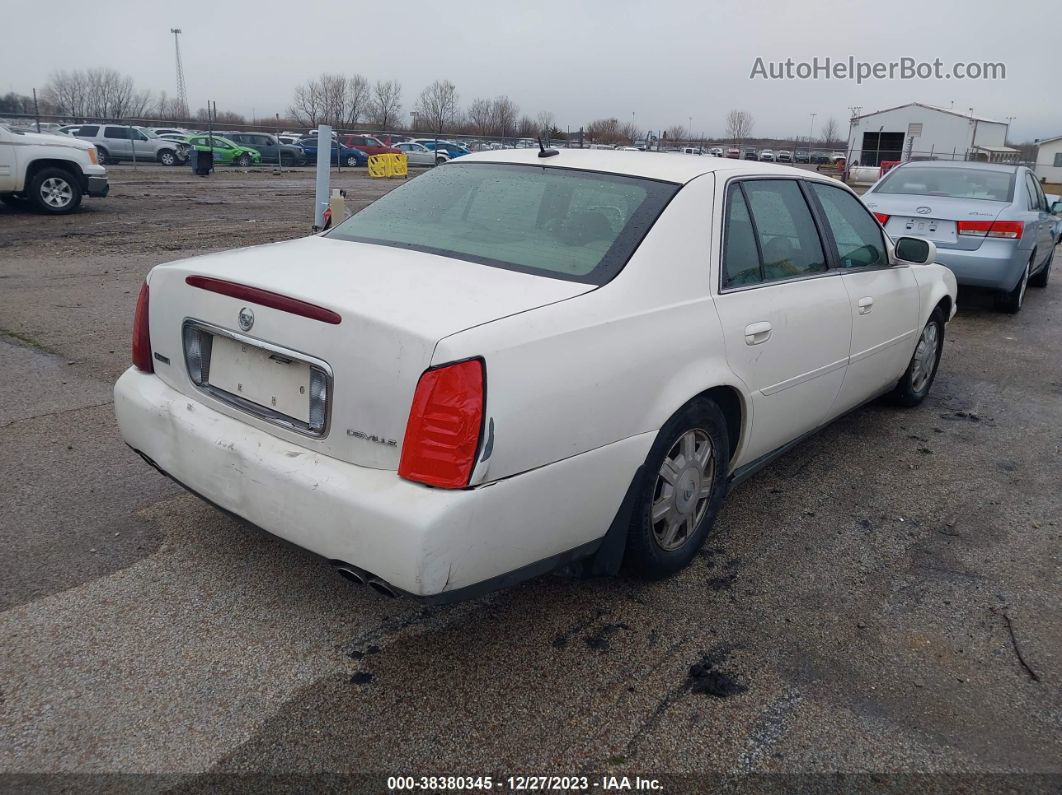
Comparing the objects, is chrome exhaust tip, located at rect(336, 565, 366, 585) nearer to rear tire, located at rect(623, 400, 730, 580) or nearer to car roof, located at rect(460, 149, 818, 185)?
rear tire, located at rect(623, 400, 730, 580)

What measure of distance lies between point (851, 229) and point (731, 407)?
5.32 feet

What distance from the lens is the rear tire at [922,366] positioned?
5.39 meters

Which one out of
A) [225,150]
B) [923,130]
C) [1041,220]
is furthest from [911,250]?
[923,130]

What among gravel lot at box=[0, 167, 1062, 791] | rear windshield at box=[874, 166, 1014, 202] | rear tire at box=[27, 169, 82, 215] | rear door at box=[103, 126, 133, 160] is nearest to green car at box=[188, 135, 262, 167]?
rear door at box=[103, 126, 133, 160]

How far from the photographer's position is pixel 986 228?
8.38 metres

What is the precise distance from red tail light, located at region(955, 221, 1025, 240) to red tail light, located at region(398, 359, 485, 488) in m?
7.69

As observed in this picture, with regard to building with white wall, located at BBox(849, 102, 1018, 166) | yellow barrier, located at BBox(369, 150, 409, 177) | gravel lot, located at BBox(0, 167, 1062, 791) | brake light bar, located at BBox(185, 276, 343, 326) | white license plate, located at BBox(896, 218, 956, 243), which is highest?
building with white wall, located at BBox(849, 102, 1018, 166)

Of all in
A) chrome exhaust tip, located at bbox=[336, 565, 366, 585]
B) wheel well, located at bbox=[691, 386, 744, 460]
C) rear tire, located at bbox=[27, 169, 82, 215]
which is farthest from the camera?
rear tire, located at bbox=[27, 169, 82, 215]

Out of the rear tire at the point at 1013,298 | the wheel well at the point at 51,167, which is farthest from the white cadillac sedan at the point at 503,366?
the wheel well at the point at 51,167

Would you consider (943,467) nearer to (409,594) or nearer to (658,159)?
(658,159)

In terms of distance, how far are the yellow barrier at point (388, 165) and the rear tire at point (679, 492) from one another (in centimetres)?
2930

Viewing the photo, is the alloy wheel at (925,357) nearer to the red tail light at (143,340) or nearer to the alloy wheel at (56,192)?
the red tail light at (143,340)

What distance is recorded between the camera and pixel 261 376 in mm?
2719

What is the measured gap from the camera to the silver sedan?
330 inches
